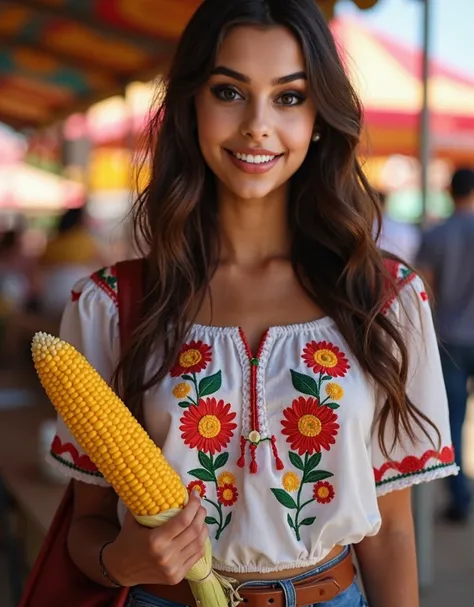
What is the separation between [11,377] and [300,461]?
5.62 metres

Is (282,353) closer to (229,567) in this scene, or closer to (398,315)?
(398,315)

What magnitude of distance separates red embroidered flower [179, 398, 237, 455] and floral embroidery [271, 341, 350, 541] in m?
0.11

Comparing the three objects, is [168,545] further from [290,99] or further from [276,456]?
[290,99]

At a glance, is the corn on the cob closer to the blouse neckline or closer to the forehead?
the blouse neckline

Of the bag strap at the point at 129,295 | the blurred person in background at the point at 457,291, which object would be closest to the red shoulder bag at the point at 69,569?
the bag strap at the point at 129,295

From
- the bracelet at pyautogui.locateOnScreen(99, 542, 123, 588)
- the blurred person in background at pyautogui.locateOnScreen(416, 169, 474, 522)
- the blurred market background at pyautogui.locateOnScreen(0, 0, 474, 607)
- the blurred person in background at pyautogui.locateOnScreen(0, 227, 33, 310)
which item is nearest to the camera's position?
the bracelet at pyautogui.locateOnScreen(99, 542, 123, 588)

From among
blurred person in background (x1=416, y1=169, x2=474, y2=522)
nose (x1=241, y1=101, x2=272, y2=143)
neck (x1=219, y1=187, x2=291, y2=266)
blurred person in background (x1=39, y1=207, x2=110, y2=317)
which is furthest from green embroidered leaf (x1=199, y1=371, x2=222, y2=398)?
blurred person in background (x1=39, y1=207, x2=110, y2=317)

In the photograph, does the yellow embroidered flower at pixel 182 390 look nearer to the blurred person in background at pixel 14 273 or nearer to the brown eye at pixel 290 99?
the brown eye at pixel 290 99

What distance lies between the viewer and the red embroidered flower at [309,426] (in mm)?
1566

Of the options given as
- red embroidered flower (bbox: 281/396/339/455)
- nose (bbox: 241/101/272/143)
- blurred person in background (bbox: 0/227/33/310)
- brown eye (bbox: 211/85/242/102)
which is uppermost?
brown eye (bbox: 211/85/242/102)

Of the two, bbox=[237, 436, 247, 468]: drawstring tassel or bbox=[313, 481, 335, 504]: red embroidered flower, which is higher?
bbox=[237, 436, 247, 468]: drawstring tassel

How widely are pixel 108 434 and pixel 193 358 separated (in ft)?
1.04

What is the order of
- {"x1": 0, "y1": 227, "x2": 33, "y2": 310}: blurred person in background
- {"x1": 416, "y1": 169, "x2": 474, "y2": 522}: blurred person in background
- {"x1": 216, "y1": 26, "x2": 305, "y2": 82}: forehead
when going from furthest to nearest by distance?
{"x1": 0, "y1": 227, "x2": 33, "y2": 310}: blurred person in background, {"x1": 416, "y1": 169, "x2": 474, "y2": 522}: blurred person in background, {"x1": 216, "y1": 26, "x2": 305, "y2": 82}: forehead

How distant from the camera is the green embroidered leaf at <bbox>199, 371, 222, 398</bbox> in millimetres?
1590
